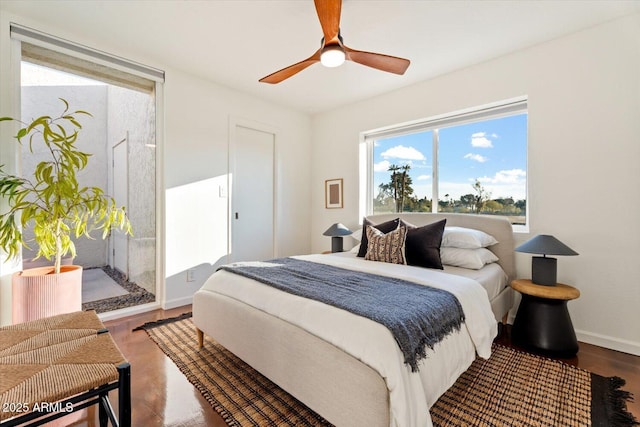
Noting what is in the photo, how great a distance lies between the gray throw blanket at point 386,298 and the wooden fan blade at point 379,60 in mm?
1545

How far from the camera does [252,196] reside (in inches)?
156

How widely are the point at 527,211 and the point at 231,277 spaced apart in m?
2.73

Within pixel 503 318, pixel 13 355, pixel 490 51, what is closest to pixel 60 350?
pixel 13 355

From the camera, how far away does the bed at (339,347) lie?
1.15 meters

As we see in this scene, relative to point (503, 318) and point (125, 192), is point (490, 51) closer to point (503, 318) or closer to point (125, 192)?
point (503, 318)

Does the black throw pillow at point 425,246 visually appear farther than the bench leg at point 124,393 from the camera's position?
Yes

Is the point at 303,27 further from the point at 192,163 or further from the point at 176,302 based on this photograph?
the point at 176,302

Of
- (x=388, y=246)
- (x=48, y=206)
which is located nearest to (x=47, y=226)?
(x=48, y=206)


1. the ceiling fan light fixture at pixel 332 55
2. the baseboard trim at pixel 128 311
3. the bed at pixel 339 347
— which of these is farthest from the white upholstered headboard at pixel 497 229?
the baseboard trim at pixel 128 311

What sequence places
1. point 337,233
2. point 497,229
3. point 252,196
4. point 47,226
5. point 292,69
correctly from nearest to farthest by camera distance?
point 47,226, point 292,69, point 497,229, point 337,233, point 252,196

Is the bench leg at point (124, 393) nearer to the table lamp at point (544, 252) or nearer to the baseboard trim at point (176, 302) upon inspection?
the baseboard trim at point (176, 302)

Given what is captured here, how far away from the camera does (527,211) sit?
2.77 metres

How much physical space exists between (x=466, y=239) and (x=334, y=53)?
1.88 m

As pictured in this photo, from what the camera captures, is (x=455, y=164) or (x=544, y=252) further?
(x=455, y=164)
